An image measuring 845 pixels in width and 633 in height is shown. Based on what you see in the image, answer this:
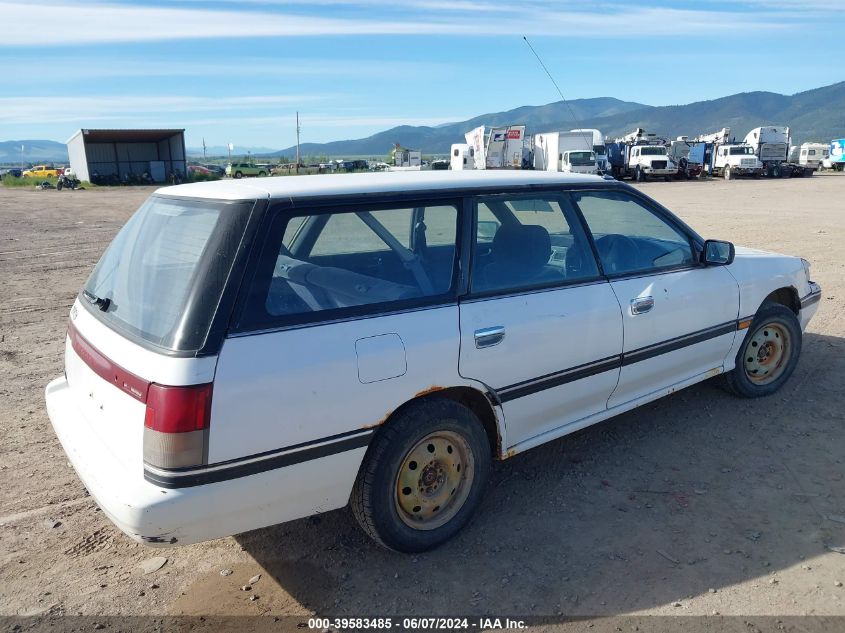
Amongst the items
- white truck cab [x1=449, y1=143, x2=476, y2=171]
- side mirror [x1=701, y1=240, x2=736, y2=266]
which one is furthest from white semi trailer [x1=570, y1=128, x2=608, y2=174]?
side mirror [x1=701, y1=240, x2=736, y2=266]

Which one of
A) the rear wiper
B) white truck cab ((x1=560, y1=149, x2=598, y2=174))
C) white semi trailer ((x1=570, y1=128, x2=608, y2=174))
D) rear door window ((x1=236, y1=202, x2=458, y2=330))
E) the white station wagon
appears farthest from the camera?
white semi trailer ((x1=570, y1=128, x2=608, y2=174))

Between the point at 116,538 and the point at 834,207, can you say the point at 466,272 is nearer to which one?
the point at 116,538

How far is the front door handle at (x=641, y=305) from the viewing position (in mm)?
3799

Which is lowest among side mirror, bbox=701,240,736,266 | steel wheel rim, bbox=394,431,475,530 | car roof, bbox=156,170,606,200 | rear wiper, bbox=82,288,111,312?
steel wheel rim, bbox=394,431,475,530

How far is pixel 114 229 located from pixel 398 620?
1655 centimetres

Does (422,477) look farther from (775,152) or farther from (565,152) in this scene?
(775,152)

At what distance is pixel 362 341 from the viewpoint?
109 inches

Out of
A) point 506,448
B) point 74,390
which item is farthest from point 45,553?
point 506,448

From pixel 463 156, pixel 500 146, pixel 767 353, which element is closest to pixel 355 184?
pixel 767 353

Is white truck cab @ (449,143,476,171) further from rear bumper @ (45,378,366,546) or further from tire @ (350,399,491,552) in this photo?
rear bumper @ (45,378,366,546)

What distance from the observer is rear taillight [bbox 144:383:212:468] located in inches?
95.1

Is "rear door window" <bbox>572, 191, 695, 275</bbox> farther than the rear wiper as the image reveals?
Yes

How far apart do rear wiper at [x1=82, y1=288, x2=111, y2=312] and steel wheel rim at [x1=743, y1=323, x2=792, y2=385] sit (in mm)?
4138

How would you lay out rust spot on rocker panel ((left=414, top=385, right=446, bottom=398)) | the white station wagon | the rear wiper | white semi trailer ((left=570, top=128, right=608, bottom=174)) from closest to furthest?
the white station wagon < rust spot on rocker panel ((left=414, top=385, right=446, bottom=398)) < the rear wiper < white semi trailer ((left=570, top=128, right=608, bottom=174))
